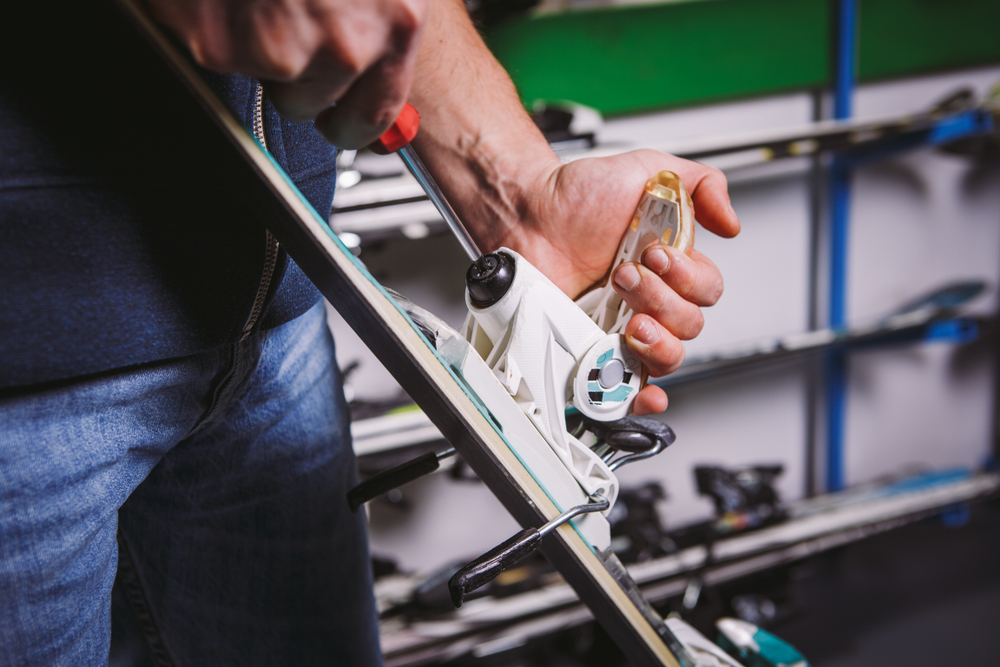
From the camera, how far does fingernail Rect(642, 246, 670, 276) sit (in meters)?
0.56

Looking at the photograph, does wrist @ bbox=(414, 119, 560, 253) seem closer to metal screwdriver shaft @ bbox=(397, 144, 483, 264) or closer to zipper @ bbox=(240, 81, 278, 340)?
metal screwdriver shaft @ bbox=(397, 144, 483, 264)

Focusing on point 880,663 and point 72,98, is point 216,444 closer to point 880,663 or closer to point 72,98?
point 72,98

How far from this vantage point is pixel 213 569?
20.4 inches

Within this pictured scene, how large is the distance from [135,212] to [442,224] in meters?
1.05

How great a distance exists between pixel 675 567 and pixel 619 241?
118 cm

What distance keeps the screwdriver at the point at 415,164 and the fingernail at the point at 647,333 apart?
0.15 metres

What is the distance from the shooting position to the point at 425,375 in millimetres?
434

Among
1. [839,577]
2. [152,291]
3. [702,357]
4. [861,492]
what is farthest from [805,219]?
[152,291]

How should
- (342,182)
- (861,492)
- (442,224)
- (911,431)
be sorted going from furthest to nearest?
1. (911,431)
2. (861,492)
3. (442,224)
4. (342,182)

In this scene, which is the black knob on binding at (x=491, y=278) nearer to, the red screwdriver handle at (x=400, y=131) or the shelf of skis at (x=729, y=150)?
the red screwdriver handle at (x=400, y=131)

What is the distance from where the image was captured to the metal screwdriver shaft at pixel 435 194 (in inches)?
23.1

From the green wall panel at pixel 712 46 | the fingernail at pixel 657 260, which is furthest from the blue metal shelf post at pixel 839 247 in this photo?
the fingernail at pixel 657 260

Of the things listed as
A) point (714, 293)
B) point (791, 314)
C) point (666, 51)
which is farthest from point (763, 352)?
point (714, 293)

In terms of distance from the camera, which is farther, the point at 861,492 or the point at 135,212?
the point at 861,492
